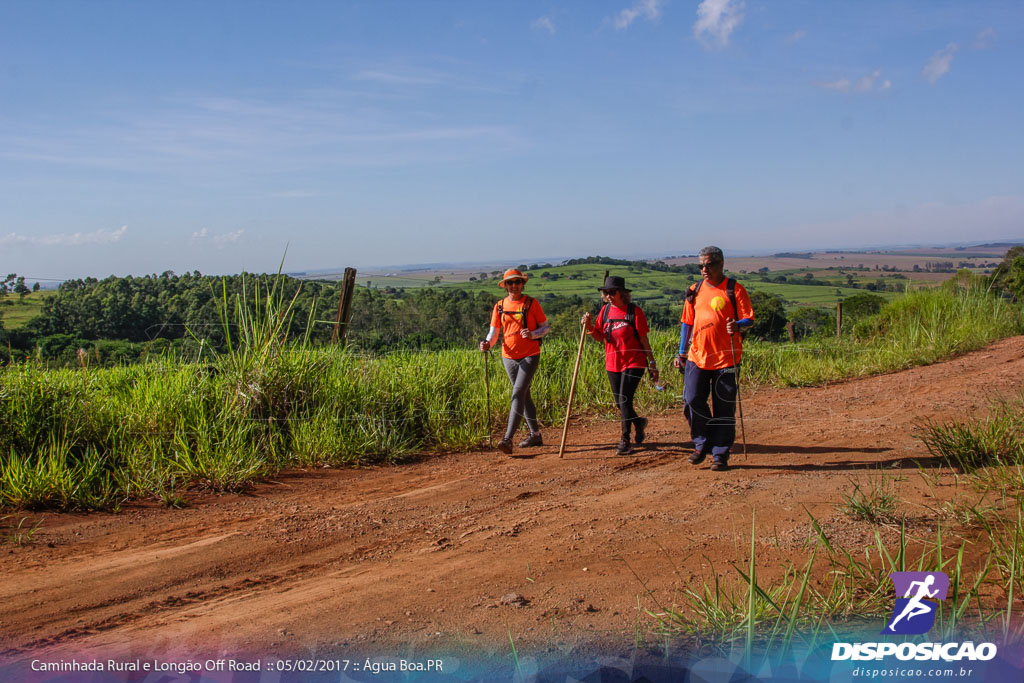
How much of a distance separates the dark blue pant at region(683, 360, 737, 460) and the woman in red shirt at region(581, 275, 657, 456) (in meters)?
0.66

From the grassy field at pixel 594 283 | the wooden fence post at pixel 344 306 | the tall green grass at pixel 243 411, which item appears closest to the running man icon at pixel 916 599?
the grassy field at pixel 594 283

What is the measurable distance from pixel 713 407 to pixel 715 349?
0.51 metres

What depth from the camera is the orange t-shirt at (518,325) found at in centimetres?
725

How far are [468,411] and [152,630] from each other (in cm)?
486

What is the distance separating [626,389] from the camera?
23.7ft

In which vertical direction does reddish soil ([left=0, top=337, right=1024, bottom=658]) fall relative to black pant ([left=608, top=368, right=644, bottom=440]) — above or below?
below

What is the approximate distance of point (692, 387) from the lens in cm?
641

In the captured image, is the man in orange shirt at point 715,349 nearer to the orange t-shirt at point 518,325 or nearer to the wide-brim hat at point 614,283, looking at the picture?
the wide-brim hat at point 614,283

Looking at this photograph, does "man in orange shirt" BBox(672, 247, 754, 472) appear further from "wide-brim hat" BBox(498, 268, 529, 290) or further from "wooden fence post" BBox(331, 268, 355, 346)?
"wooden fence post" BBox(331, 268, 355, 346)

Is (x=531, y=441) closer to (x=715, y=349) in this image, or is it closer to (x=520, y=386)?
(x=520, y=386)

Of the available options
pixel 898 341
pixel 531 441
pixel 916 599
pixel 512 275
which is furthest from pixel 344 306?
pixel 898 341

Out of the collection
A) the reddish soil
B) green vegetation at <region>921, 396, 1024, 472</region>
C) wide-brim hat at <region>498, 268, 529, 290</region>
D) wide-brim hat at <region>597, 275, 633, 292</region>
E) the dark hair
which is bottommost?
the reddish soil

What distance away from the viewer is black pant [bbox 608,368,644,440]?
7.17 meters

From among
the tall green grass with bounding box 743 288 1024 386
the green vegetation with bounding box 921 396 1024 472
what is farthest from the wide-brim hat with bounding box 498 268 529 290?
the tall green grass with bounding box 743 288 1024 386
